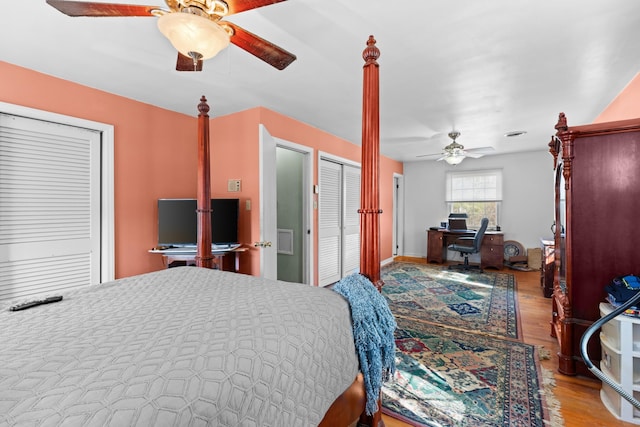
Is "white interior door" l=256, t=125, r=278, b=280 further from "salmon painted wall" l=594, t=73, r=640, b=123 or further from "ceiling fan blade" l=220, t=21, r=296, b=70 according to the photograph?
"salmon painted wall" l=594, t=73, r=640, b=123

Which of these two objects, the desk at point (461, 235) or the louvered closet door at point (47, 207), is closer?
the louvered closet door at point (47, 207)

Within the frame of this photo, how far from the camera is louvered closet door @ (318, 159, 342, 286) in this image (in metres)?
4.15

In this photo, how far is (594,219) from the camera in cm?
207

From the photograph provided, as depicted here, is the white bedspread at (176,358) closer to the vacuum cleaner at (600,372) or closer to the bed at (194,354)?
the bed at (194,354)

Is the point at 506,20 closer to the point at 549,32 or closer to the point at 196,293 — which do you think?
the point at 549,32

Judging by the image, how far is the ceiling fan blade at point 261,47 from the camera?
137 centimetres

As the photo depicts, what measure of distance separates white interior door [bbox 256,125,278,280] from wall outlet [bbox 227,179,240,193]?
405 mm

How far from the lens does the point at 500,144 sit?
4910mm

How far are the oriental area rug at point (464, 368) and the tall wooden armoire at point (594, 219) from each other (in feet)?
1.40

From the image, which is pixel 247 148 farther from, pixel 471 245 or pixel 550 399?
pixel 471 245

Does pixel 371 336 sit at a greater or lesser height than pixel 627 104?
lesser

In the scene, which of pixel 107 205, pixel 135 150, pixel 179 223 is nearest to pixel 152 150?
pixel 135 150

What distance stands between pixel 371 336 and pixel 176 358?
0.82 m

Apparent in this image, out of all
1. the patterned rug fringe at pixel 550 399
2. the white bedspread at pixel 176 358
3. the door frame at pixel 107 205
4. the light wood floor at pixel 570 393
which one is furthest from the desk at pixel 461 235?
the door frame at pixel 107 205
